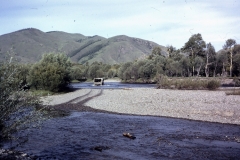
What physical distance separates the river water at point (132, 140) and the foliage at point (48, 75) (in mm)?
34093

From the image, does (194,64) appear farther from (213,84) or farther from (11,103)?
(11,103)

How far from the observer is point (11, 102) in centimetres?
1188

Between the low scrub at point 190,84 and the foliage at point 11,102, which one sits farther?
the low scrub at point 190,84

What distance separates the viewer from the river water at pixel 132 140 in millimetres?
16142

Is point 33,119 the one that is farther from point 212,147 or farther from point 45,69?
point 45,69

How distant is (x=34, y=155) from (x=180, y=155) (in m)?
8.60

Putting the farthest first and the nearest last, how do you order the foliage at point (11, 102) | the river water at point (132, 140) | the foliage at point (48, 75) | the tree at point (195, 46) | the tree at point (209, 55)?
the tree at point (195, 46) < the tree at point (209, 55) < the foliage at point (48, 75) < the river water at point (132, 140) < the foliage at point (11, 102)

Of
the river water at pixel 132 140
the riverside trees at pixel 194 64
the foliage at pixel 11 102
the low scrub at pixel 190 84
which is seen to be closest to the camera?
the foliage at pixel 11 102

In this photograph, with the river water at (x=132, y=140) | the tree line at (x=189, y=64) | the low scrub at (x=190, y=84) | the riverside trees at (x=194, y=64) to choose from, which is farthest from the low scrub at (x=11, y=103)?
the riverside trees at (x=194, y=64)

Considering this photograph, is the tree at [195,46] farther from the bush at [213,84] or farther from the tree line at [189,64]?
the bush at [213,84]

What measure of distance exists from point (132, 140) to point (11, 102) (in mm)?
10377

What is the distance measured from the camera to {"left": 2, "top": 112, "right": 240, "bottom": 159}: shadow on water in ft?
53.2

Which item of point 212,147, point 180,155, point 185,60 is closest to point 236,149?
point 212,147

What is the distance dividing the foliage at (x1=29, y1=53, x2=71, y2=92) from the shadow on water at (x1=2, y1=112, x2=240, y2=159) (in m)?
34.7
